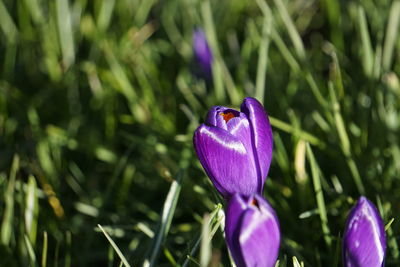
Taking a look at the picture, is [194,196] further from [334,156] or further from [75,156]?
[75,156]

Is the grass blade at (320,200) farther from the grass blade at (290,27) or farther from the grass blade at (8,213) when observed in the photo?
the grass blade at (8,213)

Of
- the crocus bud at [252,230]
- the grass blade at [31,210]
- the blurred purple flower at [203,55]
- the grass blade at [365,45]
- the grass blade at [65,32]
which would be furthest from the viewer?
the grass blade at [65,32]

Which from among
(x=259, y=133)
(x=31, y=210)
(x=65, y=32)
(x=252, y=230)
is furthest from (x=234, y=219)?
(x=65, y=32)

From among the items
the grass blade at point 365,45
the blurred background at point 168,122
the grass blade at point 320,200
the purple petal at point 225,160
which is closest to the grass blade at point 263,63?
the blurred background at point 168,122

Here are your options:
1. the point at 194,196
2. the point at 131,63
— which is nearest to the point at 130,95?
the point at 131,63

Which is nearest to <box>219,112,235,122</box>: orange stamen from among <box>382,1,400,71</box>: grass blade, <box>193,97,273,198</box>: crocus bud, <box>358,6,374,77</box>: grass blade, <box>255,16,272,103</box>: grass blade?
<box>193,97,273,198</box>: crocus bud

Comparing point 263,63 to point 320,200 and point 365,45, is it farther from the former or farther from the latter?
point 320,200
